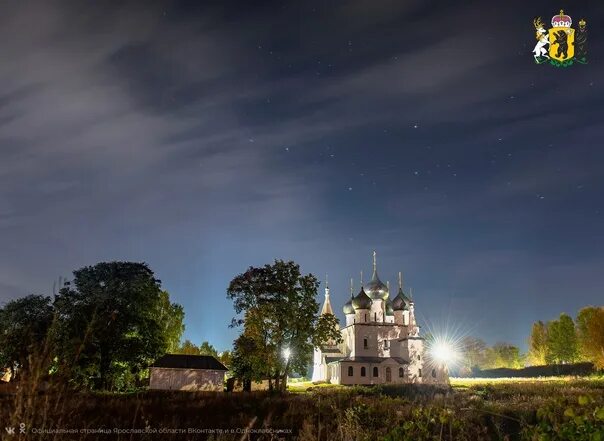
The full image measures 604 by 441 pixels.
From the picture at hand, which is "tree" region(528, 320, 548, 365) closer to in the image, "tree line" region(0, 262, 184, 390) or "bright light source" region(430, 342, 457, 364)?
"bright light source" region(430, 342, 457, 364)

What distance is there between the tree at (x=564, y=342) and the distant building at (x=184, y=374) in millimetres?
71421

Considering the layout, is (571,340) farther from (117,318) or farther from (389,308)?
(117,318)

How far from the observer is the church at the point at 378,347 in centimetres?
6575

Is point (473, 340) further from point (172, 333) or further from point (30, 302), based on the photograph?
point (30, 302)

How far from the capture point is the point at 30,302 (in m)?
46.1

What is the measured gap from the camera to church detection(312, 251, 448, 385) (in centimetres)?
6575

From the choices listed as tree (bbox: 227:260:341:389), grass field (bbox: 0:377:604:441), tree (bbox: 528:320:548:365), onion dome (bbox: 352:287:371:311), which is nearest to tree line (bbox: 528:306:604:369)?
tree (bbox: 528:320:548:365)

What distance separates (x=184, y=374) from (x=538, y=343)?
9097 centimetres

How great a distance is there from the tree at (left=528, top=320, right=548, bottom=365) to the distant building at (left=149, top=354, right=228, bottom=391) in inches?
3306

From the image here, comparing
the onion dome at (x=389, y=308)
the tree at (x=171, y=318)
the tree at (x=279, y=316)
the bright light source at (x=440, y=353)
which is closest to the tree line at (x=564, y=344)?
the bright light source at (x=440, y=353)

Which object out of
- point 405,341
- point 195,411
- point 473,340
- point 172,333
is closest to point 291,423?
point 195,411

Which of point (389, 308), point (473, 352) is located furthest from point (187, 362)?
point (473, 352)

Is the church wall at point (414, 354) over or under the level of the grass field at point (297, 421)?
over

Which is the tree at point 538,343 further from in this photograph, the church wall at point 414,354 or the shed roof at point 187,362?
the shed roof at point 187,362
